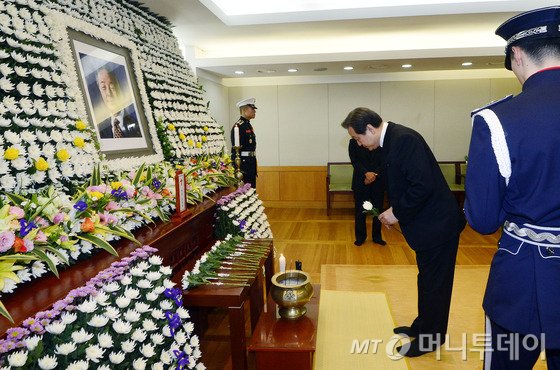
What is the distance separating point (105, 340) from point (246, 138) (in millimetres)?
4695

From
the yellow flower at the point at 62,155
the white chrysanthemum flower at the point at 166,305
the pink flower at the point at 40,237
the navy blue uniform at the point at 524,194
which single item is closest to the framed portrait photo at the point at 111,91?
the yellow flower at the point at 62,155

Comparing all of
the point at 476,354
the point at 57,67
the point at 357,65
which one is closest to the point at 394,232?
the point at 357,65

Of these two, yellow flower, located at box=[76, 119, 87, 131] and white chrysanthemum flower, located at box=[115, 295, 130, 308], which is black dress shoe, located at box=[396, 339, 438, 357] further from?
yellow flower, located at box=[76, 119, 87, 131]

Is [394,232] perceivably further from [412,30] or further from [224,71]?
[224,71]

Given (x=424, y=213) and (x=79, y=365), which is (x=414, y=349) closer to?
(x=424, y=213)

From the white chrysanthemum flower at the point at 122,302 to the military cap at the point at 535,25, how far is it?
158 centimetres

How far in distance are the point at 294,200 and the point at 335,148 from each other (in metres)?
1.25

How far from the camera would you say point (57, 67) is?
7.84 feet

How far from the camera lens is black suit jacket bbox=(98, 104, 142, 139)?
109 inches

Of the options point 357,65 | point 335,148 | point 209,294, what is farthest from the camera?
point 335,148

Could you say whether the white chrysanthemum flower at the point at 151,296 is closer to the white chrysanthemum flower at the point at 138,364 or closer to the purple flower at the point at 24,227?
the white chrysanthemum flower at the point at 138,364

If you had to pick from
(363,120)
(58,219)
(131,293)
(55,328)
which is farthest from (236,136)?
(55,328)

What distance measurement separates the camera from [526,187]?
1.29m

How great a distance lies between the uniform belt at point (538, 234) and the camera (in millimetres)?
1287
